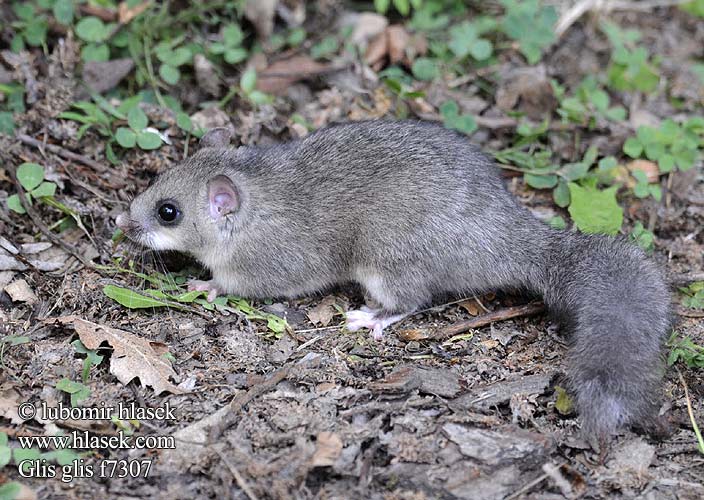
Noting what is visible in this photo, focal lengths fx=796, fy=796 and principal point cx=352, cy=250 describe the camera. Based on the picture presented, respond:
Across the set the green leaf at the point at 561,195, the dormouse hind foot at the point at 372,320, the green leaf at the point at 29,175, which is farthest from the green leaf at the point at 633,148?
the green leaf at the point at 29,175

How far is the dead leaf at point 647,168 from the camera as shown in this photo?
6277 mm

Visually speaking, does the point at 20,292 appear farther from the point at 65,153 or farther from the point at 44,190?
the point at 65,153

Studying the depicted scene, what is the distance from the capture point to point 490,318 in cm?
508

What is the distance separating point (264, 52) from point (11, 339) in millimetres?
3408

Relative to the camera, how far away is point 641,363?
4.18 m

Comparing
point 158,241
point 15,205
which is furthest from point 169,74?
point 158,241

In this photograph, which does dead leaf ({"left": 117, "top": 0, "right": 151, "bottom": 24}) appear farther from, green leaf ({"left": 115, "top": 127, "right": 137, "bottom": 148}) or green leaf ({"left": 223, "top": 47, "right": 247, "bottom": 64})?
green leaf ({"left": 115, "top": 127, "right": 137, "bottom": 148})

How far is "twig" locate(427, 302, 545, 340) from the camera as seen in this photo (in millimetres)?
5004

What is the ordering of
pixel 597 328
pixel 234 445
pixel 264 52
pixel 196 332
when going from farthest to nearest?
1. pixel 264 52
2. pixel 196 332
3. pixel 597 328
4. pixel 234 445

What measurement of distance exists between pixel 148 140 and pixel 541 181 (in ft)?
9.58

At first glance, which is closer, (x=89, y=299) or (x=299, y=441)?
(x=299, y=441)

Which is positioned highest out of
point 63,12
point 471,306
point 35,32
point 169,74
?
point 63,12

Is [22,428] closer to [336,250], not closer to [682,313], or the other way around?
[336,250]

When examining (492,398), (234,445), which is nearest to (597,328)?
(492,398)
